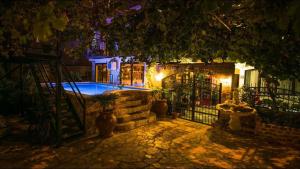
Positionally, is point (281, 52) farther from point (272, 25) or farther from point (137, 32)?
point (137, 32)

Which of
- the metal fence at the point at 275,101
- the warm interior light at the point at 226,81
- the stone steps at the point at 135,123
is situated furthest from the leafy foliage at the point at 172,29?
the warm interior light at the point at 226,81

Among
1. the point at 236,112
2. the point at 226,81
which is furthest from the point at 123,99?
the point at 226,81

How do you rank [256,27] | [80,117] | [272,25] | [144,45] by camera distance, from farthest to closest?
[80,117] → [144,45] → [256,27] → [272,25]

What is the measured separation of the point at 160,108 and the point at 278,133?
5.34 meters

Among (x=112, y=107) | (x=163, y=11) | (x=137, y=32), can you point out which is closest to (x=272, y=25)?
(x=163, y=11)

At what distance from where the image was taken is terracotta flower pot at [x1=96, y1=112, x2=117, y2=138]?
311 inches

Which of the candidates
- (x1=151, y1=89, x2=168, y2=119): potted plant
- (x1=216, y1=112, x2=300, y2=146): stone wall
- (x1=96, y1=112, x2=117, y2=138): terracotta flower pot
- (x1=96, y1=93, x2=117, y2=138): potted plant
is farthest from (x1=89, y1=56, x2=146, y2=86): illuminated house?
(x1=216, y1=112, x2=300, y2=146): stone wall

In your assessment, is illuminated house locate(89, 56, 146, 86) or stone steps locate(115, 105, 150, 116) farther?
illuminated house locate(89, 56, 146, 86)

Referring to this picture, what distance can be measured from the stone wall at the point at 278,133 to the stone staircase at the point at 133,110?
4704 millimetres

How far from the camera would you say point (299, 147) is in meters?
7.38

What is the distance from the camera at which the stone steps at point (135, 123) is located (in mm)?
8867

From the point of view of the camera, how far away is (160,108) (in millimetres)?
11094

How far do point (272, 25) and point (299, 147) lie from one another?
200 inches

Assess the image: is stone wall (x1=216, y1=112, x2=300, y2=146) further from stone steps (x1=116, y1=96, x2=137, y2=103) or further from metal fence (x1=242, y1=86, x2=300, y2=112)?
stone steps (x1=116, y1=96, x2=137, y2=103)
